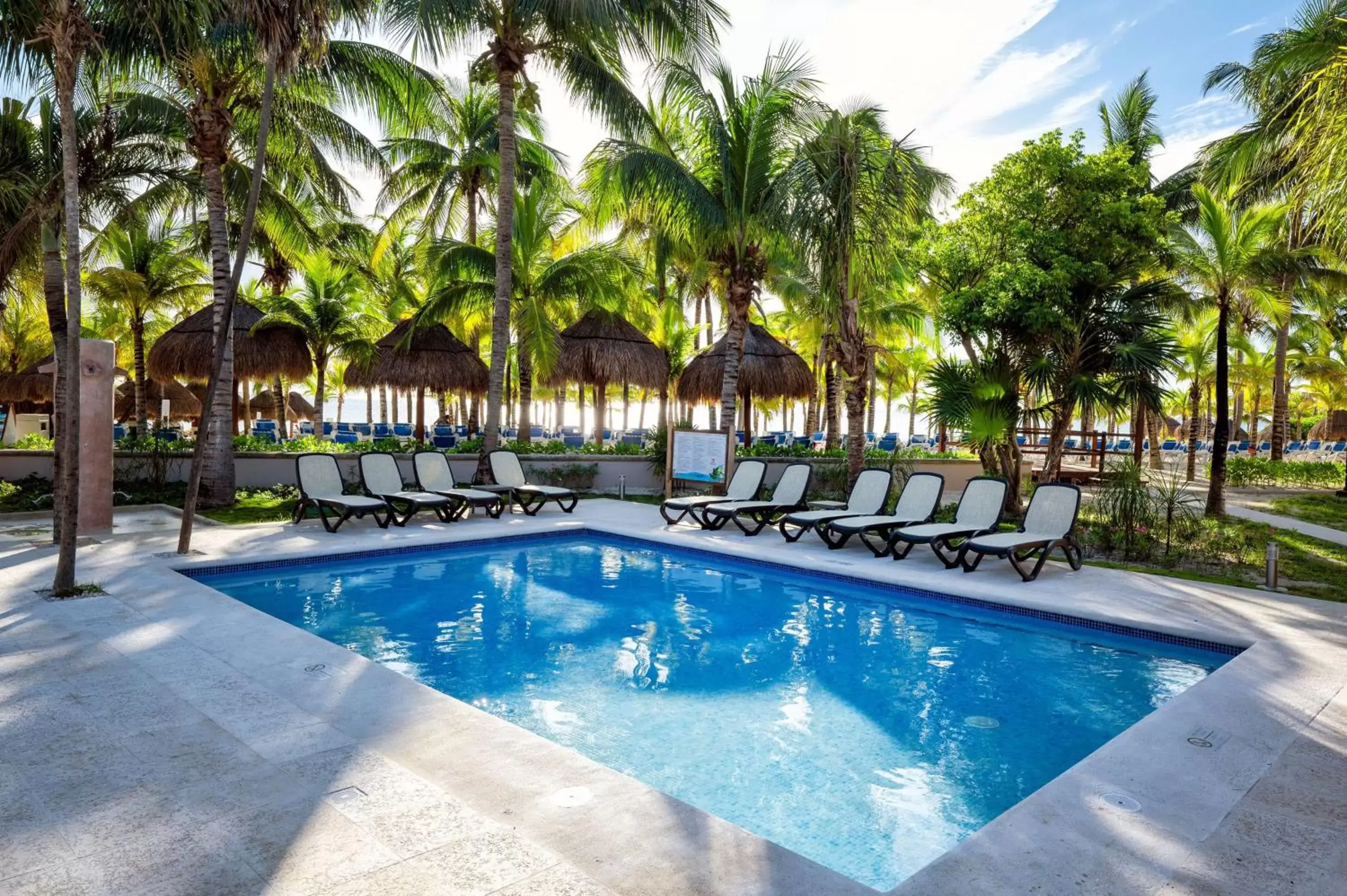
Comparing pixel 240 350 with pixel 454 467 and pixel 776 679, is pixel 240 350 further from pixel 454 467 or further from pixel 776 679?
pixel 776 679

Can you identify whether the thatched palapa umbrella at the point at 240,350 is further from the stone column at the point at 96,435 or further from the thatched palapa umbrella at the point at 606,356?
the stone column at the point at 96,435

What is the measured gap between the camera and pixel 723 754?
4551 mm

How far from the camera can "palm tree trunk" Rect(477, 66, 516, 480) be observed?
43.6 feet

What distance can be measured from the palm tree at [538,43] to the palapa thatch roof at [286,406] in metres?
19.8

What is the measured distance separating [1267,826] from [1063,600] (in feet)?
14.0

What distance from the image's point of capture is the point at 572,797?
10.6ft

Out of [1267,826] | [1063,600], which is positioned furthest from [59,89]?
[1063,600]

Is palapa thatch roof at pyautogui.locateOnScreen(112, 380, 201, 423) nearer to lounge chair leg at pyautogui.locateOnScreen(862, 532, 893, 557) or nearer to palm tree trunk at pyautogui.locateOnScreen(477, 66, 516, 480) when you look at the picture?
palm tree trunk at pyautogui.locateOnScreen(477, 66, 516, 480)

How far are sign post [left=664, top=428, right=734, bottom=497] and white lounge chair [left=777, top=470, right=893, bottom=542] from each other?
2.19 metres

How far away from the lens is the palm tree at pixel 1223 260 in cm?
1232

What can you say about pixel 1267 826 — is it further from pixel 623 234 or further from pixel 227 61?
pixel 623 234

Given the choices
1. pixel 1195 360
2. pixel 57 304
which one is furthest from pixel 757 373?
pixel 57 304

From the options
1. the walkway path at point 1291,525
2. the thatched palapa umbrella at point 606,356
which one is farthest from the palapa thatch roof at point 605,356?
the walkway path at point 1291,525

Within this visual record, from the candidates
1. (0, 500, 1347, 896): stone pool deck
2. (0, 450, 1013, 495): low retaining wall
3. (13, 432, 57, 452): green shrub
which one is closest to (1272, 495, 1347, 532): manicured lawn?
(0, 450, 1013, 495): low retaining wall
